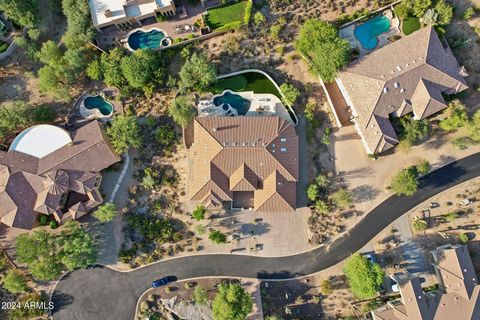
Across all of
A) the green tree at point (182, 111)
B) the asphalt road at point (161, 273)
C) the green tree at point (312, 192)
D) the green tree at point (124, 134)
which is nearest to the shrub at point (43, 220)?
the asphalt road at point (161, 273)

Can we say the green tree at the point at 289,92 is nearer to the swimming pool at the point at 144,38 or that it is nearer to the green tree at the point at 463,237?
the swimming pool at the point at 144,38

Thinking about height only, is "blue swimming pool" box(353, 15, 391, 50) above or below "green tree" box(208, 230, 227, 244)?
above

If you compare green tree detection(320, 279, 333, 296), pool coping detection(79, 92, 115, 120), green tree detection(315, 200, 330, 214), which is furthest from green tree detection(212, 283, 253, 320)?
pool coping detection(79, 92, 115, 120)

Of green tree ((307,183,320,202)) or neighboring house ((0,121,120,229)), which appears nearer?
neighboring house ((0,121,120,229))

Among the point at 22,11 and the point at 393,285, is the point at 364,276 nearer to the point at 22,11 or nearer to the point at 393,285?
the point at 393,285

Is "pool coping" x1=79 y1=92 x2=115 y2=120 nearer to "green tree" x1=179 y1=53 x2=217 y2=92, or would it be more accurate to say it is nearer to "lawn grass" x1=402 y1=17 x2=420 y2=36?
"green tree" x1=179 y1=53 x2=217 y2=92

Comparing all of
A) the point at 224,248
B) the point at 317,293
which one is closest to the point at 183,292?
the point at 224,248

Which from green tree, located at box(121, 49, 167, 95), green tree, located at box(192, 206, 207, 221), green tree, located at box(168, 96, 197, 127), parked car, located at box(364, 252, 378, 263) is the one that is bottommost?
parked car, located at box(364, 252, 378, 263)
